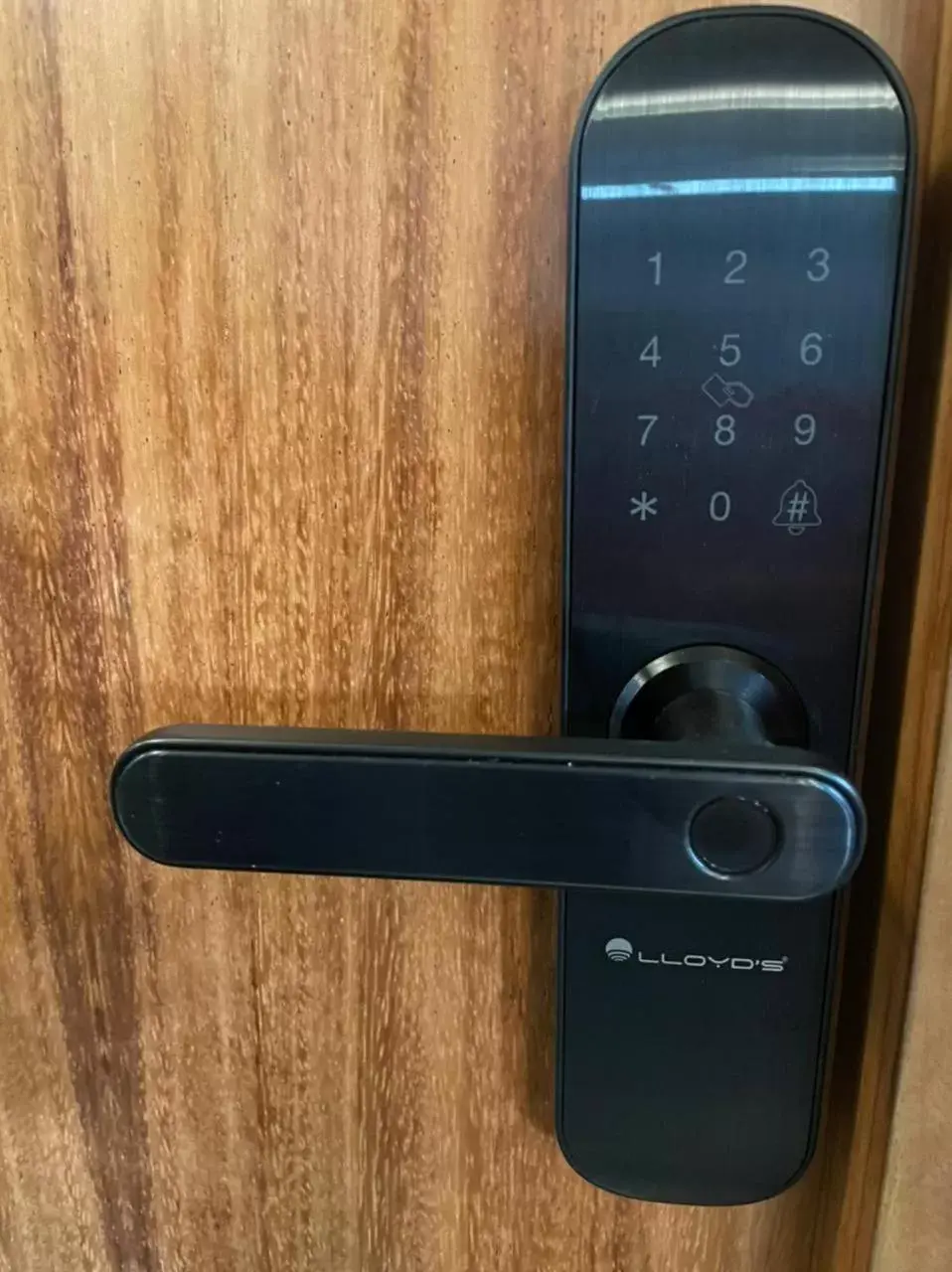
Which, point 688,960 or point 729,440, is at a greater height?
point 729,440

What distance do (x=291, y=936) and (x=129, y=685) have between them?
3.3 inches

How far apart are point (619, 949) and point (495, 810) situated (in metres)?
0.07

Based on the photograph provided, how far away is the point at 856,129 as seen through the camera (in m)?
0.19

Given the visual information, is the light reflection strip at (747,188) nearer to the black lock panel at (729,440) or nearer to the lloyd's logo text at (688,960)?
the black lock panel at (729,440)

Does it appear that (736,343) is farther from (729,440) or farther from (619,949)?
(619,949)

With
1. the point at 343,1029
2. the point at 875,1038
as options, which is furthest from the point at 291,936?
the point at 875,1038

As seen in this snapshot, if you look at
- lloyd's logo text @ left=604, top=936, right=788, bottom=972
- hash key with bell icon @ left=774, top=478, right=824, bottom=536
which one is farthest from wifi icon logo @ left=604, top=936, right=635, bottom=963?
hash key with bell icon @ left=774, top=478, right=824, bottom=536

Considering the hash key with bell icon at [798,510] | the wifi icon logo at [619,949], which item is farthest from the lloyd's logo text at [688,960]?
the hash key with bell icon at [798,510]

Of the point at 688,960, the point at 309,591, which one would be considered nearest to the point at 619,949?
the point at 688,960

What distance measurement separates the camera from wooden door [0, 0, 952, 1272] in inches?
8.8

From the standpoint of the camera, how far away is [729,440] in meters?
0.21

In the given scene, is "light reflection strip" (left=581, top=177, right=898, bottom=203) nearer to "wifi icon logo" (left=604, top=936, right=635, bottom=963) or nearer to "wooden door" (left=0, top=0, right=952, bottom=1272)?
"wooden door" (left=0, top=0, right=952, bottom=1272)

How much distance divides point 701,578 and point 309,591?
0.33ft

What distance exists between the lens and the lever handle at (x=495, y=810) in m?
0.19
